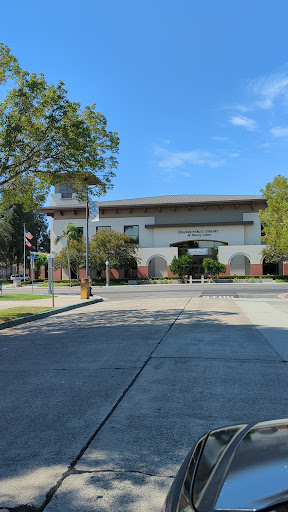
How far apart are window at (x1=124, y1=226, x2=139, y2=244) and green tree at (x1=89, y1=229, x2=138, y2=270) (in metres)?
5.07

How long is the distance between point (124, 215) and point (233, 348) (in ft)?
182

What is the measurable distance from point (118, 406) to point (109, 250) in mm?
51048

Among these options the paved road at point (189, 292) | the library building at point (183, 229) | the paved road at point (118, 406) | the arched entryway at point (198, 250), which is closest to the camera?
the paved road at point (118, 406)

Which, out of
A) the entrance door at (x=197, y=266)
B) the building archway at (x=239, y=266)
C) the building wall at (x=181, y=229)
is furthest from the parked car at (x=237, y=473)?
the entrance door at (x=197, y=266)

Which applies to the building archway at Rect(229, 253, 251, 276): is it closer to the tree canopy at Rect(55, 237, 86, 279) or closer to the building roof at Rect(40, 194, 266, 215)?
the building roof at Rect(40, 194, 266, 215)

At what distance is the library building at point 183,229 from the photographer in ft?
195

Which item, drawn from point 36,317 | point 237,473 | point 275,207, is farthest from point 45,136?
point 275,207

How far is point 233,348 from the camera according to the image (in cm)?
860

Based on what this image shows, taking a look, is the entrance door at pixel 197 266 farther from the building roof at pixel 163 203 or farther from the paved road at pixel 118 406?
the paved road at pixel 118 406

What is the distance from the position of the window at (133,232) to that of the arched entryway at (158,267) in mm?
3961

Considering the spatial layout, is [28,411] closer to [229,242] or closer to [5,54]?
[5,54]

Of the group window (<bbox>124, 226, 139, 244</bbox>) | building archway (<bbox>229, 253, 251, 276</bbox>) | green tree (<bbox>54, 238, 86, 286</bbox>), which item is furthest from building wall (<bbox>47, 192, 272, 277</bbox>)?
green tree (<bbox>54, 238, 86, 286</bbox>)

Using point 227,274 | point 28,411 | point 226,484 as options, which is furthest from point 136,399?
point 227,274

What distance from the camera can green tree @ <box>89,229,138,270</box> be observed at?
181 feet
